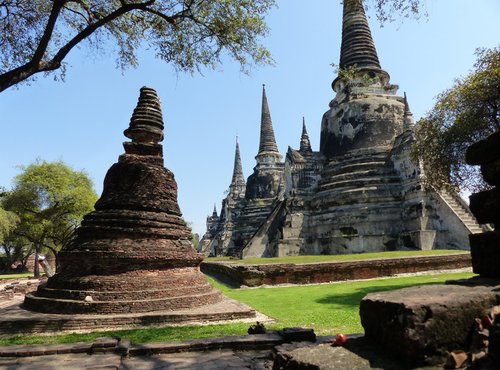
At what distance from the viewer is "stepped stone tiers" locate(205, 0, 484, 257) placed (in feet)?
60.3

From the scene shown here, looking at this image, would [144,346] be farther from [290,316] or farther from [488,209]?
[488,209]

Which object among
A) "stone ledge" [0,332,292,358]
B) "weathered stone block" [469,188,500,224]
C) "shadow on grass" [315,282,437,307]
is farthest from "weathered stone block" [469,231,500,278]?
"shadow on grass" [315,282,437,307]

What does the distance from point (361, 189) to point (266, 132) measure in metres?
→ 22.8

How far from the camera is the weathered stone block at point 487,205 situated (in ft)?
10.7

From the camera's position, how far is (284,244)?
838 inches

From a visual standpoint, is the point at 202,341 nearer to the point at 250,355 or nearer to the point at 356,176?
the point at 250,355

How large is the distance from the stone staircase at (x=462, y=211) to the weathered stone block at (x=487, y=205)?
1473 cm

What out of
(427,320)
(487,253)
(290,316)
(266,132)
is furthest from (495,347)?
(266,132)

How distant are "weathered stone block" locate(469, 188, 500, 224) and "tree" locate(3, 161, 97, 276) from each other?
28008mm

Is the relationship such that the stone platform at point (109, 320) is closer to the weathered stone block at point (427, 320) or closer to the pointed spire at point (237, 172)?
the weathered stone block at point (427, 320)

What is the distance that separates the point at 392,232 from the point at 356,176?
146 inches

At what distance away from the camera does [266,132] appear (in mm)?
41844

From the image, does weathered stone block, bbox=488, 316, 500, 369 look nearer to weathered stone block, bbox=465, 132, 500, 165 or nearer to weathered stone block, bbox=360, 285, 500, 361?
weathered stone block, bbox=360, 285, 500, 361

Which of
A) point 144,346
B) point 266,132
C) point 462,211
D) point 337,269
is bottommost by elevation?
point 144,346
